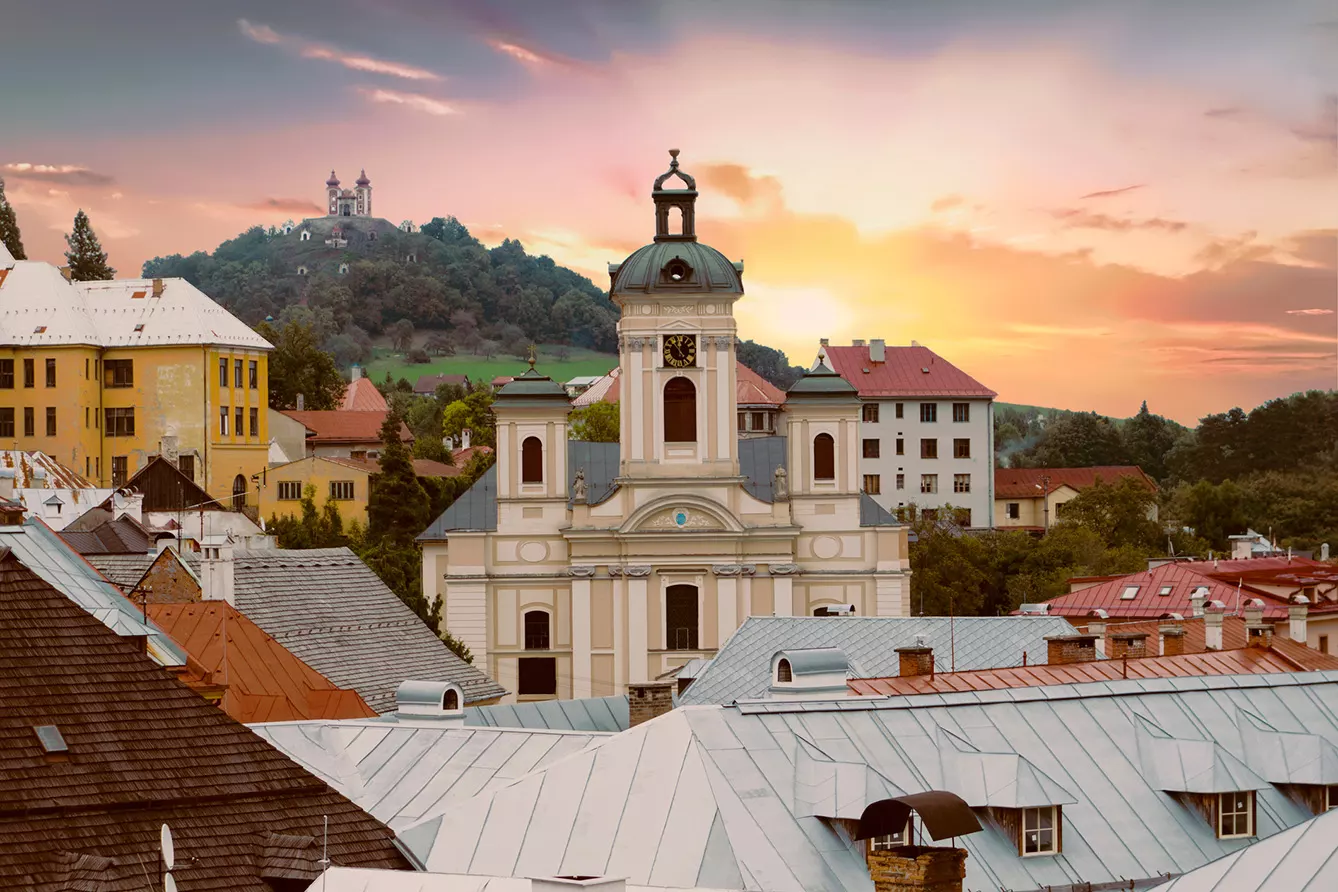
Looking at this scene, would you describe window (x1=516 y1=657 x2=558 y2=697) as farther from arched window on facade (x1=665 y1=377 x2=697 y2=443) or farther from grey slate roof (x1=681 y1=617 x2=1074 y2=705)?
grey slate roof (x1=681 y1=617 x2=1074 y2=705)

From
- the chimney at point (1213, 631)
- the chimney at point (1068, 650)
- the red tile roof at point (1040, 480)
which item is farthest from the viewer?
the red tile roof at point (1040, 480)

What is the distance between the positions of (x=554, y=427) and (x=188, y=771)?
51.3 metres

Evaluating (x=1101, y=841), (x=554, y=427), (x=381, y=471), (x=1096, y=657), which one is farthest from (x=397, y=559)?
(x=1101, y=841)

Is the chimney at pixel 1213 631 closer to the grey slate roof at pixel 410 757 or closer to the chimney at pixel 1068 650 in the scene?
the chimney at pixel 1068 650

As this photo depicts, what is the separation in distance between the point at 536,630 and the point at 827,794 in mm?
49071

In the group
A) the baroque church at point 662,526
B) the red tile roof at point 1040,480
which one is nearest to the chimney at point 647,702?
the baroque church at point 662,526

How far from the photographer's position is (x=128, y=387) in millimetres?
107375

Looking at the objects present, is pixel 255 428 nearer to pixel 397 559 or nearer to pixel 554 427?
pixel 397 559

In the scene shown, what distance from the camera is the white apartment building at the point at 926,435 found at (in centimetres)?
12988

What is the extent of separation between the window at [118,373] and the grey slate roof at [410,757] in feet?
249

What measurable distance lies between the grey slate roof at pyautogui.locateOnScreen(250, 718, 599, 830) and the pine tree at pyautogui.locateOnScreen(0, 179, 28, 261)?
99785 millimetres

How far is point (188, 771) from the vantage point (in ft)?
84.7

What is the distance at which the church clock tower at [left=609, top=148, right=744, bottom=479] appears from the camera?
75.6 metres

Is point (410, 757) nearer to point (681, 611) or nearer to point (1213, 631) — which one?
point (1213, 631)
